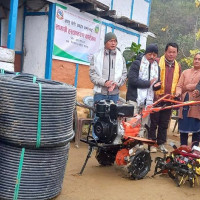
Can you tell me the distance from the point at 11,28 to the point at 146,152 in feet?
12.3

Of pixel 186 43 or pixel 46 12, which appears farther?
pixel 186 43

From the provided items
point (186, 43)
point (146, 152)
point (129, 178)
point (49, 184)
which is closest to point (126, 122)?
point (146, 152)

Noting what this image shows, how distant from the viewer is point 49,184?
2.99 metres

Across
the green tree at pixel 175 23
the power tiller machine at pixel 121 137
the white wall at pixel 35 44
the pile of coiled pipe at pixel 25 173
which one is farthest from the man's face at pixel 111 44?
the green tree at pixel 175 23

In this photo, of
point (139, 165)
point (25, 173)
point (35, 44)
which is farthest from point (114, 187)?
point (35, 44)

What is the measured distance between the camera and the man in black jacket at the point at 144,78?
4.92 m

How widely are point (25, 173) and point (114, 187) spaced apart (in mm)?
1217

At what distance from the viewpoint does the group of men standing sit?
15.1 feet

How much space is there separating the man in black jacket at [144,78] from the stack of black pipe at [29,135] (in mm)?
2188

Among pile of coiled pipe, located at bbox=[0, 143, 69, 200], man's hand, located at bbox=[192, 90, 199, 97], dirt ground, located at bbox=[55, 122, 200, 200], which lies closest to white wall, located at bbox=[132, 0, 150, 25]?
man's hand, located at bbox=[192, 90, 199, 97]

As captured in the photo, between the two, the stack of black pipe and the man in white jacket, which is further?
the man in white jacket

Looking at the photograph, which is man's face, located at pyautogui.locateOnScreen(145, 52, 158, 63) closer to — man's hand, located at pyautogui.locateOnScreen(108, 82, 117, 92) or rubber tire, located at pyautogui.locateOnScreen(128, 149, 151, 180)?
man's hand, located at pyautogui.locateOnScreen(108, 82, 117, 92)

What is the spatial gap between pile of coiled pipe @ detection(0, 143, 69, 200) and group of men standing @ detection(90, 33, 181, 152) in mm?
1883

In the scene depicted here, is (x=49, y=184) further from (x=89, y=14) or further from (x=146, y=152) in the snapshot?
(x=89, y=14)
